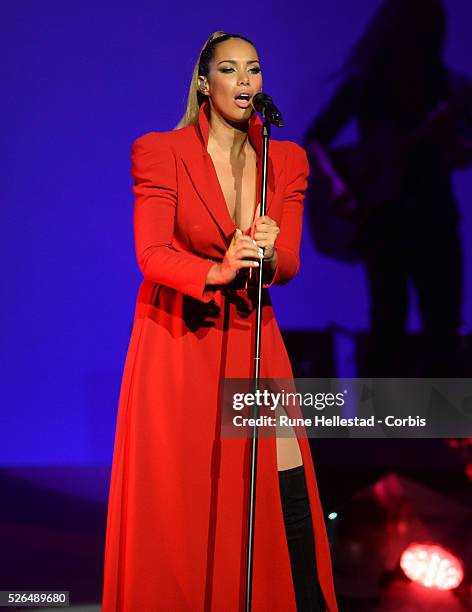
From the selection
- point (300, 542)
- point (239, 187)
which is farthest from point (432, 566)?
point (239, 187)

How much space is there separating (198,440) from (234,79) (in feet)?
2.49

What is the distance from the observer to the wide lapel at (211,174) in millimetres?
1672

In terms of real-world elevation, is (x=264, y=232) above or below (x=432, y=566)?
above

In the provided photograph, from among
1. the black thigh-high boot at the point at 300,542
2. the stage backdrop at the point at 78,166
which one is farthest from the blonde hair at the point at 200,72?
the stage backdrop at the point at 78,166

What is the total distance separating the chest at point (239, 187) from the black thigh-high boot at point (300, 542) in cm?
54

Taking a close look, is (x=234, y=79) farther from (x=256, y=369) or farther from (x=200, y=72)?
(x=256, y=369)

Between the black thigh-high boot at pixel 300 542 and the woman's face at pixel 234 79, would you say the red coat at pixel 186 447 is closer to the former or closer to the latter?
the black thigh-high boot at pixel 300 542

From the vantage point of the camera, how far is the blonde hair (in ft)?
5.94

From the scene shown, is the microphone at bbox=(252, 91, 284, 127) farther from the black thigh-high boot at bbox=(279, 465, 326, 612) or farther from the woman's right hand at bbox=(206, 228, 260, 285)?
the black thigh-high boot at bbox=(279, 465, 326, 612)

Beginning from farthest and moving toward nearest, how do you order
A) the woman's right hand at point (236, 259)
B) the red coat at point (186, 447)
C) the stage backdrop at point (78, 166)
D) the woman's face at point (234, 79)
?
the stage backdrop at point (78, 166)
the woman's face at point (234, 79)
the red coat at point (186, 447)
the woman's right hand at point (236, 259)

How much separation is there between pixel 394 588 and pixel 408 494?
0.75 meters

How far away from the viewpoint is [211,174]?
1720 millimetres

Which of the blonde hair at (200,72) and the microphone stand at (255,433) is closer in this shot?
the microphone stand at (255,433)

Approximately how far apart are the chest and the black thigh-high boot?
542 millimetres
